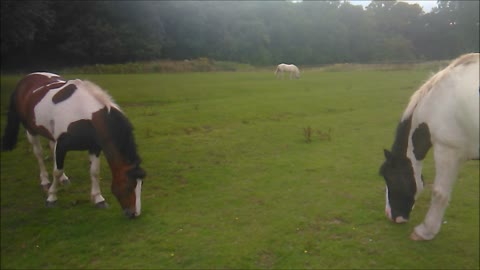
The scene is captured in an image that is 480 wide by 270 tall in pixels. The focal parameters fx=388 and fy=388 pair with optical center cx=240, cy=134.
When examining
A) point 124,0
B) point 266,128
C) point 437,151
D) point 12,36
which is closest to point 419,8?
Result: point 437,151

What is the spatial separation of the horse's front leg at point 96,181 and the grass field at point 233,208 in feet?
0.51

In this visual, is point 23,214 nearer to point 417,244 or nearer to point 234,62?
point 234,62

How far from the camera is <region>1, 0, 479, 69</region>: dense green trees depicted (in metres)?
4.11

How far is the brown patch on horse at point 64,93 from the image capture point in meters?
5.34

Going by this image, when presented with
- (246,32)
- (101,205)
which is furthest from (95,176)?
(246,32)

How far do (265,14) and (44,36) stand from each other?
244 centimetres

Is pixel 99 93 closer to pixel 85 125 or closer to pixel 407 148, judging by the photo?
pixel 85 125

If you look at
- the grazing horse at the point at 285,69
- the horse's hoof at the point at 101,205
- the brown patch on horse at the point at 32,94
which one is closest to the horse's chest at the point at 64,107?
the brown patch on horse at the point at 32,94

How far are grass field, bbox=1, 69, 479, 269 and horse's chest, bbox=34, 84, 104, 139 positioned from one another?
1.27ft

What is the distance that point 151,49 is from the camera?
14.0 feet

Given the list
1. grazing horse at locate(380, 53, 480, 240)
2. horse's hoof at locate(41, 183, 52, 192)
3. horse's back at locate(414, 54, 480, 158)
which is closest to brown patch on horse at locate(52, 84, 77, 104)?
horse's hoof at locate(41, 183, 52, 192)

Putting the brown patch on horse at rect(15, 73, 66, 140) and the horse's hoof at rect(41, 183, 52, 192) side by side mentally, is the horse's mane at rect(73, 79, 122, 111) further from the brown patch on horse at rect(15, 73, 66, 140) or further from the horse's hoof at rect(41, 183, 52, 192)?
the horse's hoof at rect(41, 183, 52, 192)

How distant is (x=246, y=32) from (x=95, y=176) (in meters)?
3.19

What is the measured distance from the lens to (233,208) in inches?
238
